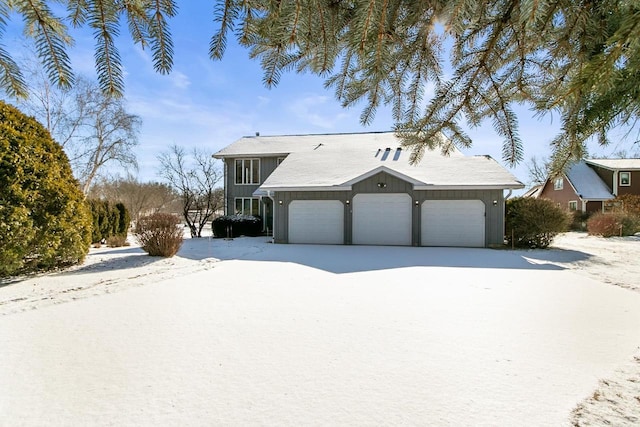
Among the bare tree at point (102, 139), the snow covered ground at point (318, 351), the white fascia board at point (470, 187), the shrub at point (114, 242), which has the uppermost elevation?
the bare tree at point (102, 139)

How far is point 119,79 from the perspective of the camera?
159 cm

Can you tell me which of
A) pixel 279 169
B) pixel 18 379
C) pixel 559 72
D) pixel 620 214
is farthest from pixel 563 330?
pixel 620 214

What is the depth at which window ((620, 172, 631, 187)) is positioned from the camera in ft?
81.4

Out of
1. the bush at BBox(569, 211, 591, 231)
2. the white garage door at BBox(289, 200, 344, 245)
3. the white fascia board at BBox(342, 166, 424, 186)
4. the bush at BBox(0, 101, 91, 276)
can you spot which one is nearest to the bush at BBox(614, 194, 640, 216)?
the bush at BBox(569, 211, 591, 231)

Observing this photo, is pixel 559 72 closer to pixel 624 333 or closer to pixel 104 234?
pixel 624 333

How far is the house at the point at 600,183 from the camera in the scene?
24719 millimetres

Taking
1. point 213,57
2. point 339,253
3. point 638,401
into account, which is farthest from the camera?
point 339,253

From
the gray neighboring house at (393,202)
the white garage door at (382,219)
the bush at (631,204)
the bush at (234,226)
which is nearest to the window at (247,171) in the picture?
the bush at (234,226)

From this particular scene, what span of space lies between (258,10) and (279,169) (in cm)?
1488

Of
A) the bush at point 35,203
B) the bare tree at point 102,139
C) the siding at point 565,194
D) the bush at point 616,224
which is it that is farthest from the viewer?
the siding at point 565,194

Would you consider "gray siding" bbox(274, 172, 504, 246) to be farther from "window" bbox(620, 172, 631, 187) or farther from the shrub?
"window" bbox(620, 172, 631, 187)

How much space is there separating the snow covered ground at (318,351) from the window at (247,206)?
13.2 m

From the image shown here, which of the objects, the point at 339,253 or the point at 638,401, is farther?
the point at 339,253

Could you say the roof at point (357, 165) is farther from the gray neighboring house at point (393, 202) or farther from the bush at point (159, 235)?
the bush at point (159, 235)
